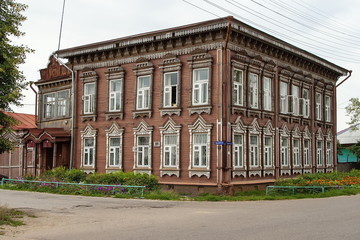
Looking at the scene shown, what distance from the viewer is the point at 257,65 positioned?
24.8m

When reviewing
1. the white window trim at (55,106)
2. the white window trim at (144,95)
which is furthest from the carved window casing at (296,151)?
the white window trim at (55,106)

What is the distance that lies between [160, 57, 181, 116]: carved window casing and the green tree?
34.4 feet

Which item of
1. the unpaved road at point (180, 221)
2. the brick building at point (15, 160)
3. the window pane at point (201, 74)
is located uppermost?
the window pane at point (201, 74)

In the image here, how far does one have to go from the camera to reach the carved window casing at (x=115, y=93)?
26219 millimetres

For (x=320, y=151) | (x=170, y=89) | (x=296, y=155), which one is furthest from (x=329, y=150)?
(x=170, y=89)

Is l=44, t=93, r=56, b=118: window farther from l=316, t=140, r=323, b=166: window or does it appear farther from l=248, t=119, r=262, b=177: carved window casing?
l=316, t=140, r=323, b=166: window

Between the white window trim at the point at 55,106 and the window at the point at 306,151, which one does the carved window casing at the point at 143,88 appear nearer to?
the white window trim at the point at 55,106

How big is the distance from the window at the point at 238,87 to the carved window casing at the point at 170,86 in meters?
2.87

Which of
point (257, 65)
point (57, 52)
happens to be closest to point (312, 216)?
point (257, 65)

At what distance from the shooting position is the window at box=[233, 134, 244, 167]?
23250 mm

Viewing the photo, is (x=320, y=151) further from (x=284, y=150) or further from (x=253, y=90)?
(x=253, y=90)

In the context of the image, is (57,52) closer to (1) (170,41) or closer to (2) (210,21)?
(1) (170,41)

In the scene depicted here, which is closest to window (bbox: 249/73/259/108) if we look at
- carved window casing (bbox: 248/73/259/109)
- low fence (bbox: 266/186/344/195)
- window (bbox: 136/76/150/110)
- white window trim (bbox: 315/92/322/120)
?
carved window casing (bbox: 248/73/259/109)

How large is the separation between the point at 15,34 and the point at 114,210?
674cm
